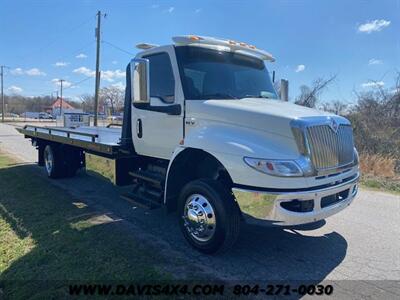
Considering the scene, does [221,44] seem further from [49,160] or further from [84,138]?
[49,160]

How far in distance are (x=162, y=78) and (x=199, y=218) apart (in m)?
2.12

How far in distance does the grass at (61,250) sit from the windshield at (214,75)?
2175 mm

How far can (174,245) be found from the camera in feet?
14.5

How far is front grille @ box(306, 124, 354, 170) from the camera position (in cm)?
370

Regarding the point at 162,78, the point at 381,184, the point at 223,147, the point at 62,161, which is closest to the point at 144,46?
the point at 162,78

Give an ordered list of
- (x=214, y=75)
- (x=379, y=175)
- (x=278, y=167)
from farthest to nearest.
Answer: (x=379, y=175) < (x=214, y=75) < (x=278, y=167)

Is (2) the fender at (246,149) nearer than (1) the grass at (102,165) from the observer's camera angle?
Yes

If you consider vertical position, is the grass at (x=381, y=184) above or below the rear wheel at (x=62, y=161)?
below

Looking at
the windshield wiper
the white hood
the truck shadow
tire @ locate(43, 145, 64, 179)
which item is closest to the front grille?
the white hood

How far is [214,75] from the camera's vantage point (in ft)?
15.5

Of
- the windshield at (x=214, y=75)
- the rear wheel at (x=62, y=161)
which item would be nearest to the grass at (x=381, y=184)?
the windshield at (x=214, y=75)

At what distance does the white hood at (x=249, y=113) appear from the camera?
3.74 m

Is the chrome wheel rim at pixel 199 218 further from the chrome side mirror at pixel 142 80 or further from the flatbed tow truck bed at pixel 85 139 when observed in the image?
the flatbed tow truck bed at pixel 85 139

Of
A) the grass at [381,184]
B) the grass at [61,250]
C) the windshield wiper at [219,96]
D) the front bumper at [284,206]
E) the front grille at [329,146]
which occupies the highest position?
the windshield wiper at [219,96]
